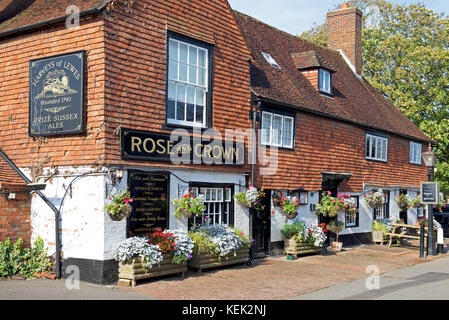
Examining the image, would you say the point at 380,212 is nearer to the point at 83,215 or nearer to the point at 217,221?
the point at 217,221

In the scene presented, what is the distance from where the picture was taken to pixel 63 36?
36.6 feet

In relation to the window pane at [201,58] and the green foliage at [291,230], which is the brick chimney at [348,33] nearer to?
the green foliage at [291,230]

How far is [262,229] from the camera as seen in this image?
1533 cm

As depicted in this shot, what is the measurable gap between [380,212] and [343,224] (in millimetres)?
5105

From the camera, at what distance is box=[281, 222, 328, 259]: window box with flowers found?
1540 cm

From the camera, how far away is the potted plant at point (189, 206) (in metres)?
11.5

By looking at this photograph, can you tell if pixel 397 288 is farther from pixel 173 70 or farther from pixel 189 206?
pixel 173 70

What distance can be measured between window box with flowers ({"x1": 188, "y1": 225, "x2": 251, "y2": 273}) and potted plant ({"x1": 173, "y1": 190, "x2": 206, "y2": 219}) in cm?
67

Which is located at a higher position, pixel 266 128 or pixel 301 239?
pixel 266 128

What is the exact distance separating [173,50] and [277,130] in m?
4.99

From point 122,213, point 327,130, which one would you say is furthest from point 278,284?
point 327,130

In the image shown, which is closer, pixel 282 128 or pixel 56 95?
pixel 56 95

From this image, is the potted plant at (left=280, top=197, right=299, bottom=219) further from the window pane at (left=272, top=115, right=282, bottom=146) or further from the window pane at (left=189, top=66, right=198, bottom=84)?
the window pane at (left=189, top=66, right=198, bottom=84)

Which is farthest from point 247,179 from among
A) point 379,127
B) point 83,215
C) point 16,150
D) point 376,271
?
point 379,127
